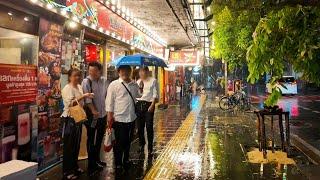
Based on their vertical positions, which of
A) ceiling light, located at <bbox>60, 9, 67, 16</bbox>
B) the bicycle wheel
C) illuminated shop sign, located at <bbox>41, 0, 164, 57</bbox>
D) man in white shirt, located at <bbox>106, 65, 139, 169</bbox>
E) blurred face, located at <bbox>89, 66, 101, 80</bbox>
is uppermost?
illuminated shop sign, located at <bbox>41, 0, 164, 57</bbox>

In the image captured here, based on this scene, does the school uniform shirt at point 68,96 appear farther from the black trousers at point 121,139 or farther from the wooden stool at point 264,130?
the wooden stool at point 264,130

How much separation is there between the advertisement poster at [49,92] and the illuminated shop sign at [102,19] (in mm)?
517

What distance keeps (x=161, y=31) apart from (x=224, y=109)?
252 inches

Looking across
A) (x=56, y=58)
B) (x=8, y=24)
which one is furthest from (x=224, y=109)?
(x=8, y=24)

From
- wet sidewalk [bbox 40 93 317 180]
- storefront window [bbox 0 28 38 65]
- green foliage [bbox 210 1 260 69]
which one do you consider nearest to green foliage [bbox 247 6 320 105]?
wet sidewalk [bbox 40 93 317 180]

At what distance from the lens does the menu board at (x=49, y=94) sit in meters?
7.82

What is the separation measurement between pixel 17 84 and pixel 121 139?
2.28m

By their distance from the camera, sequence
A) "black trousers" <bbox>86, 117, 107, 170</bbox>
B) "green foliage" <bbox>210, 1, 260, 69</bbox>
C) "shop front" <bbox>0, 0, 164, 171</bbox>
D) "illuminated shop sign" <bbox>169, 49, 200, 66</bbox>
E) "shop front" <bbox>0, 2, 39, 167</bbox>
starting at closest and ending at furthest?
1. "shop front" <bbox>0, 2, 39, 167</bbox>
2. "shop front" <bbox>0, 0, 164, 171</bbox>
3. "black trousers" <bbox>86, 117, 107, 170</bbox>
4. "green foliage" <bbox>210, 1, 260, 69</bbox>
5. "illuminated shop sign" <bbox>169, 49, 200, 66</bbox>

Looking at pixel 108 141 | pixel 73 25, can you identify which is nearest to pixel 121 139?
pixel 108 141

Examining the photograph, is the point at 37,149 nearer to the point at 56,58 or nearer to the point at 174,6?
the point at 56,58

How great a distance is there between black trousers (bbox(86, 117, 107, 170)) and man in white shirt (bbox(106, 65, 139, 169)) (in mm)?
337

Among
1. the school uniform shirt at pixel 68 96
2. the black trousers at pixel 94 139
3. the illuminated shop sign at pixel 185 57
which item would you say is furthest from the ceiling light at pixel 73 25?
the illuminated shop sign at pixel 185 57

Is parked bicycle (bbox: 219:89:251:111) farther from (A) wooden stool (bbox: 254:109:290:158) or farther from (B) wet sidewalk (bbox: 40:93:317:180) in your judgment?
(A) wooden stool (bbox: 254:109:290:158)

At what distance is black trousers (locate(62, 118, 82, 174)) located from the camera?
7.40m
